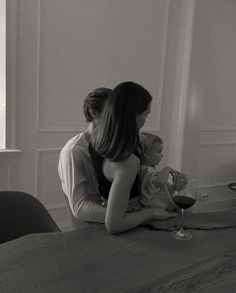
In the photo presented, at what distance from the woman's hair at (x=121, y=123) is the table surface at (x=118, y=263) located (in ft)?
1.01

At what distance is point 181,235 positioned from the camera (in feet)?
4.19

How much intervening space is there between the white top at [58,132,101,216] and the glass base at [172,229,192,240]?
47 centimetres

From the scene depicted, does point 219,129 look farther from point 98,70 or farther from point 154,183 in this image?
point 154,183

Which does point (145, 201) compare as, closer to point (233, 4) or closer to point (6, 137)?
point (6, 137)

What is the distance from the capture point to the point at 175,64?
3.84 meters

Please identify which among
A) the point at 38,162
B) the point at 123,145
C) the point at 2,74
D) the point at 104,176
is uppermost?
the point at 2,74

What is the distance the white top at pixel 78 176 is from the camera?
164cm

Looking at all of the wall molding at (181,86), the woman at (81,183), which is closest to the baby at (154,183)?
the woman at (81,183)

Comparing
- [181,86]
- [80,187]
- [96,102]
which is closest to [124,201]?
[80,187]

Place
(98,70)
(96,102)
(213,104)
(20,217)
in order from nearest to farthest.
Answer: (20,217) < (96,102) < (98,70) < (213,104)

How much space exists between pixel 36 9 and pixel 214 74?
2.11 meters

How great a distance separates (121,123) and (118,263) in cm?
54

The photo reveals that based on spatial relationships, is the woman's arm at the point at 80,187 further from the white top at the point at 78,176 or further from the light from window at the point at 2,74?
the light from window at the point at 2,74

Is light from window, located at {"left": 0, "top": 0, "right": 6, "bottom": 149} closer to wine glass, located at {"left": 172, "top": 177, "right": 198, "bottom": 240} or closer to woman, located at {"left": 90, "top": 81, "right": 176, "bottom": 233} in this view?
woman, located at {"left": 90, "top": 81, "right": 176, "bottom": 233}
